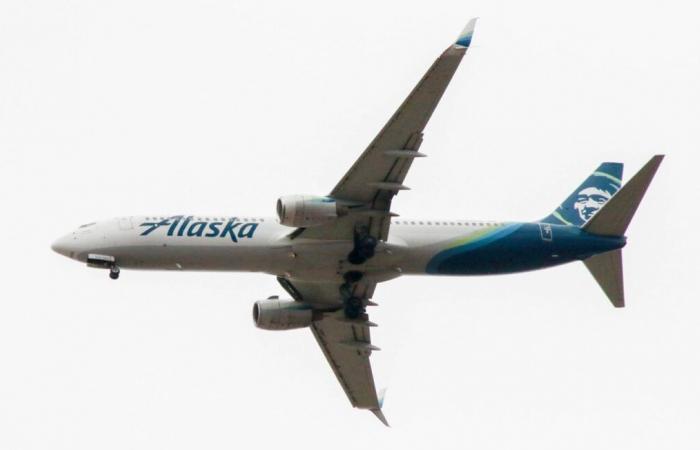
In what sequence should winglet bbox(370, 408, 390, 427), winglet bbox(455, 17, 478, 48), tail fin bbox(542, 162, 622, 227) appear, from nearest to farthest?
winglet bbox(455, 17, 478, 48) → tail fin bbox(542, 162, 622, 227) → winglet bbox(370, 408, 390, 427)

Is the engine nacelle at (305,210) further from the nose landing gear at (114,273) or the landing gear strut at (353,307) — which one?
the landing gear strut at (353,307)

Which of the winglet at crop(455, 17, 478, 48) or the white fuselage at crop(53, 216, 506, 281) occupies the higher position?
the winglet at crop(455, 17, 478, 48)

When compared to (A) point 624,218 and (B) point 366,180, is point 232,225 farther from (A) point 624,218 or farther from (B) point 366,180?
(A) point 624,218

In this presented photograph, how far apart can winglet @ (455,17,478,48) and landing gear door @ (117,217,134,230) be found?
17.7m

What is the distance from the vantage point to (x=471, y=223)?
65.8 metres

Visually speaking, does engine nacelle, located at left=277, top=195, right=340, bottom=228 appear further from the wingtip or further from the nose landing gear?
the wingtip

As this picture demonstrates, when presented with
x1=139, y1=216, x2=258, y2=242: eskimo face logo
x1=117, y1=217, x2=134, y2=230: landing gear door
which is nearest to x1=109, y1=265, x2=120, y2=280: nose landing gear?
x1=117, y1=217, x2=134, y2=230: landing gear door

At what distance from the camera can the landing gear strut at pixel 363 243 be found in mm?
63219

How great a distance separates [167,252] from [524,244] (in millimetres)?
16233

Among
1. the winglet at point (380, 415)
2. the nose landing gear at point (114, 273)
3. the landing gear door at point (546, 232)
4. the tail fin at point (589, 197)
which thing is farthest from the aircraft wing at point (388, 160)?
the winglet at point (380, 415)

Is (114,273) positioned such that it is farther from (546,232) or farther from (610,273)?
(610,273)

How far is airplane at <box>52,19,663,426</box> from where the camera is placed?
61406mm

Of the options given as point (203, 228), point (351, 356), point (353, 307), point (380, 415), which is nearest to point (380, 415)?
point (380, 415)

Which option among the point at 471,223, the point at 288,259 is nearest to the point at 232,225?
the point at 288,259
